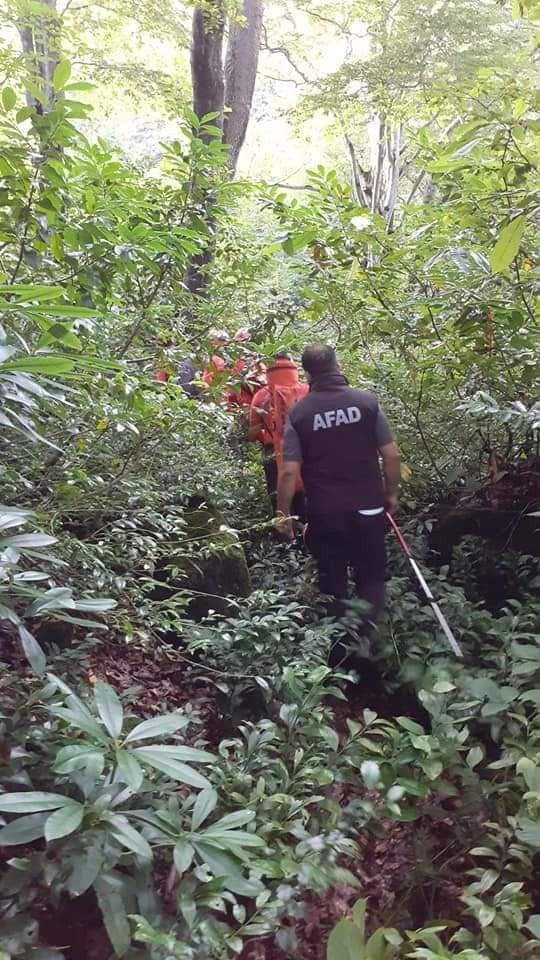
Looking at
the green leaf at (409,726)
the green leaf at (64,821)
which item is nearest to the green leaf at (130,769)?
the green leaf at (64,821)

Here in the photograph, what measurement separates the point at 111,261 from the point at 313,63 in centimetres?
1429

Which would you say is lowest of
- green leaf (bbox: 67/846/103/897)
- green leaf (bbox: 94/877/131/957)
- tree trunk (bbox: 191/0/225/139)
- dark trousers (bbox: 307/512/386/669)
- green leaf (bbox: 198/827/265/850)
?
dark trousers (bbox: 307/512/386/669)

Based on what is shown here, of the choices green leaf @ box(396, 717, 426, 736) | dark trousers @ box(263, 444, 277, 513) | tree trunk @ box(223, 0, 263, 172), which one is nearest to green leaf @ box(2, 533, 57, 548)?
green leaf @ box(396, 717, 426, 736)

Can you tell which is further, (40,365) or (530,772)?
(530,772)

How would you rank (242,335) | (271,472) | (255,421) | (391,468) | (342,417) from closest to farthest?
1. (342,417)
2. (391,468)
3. (242,335)
4. (255,421)
5. (271,472)

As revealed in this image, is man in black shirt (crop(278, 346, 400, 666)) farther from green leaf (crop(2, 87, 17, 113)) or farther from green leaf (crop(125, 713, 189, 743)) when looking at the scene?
green leaf (crop(125, 713, 189, 743))

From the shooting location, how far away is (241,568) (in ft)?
14.3

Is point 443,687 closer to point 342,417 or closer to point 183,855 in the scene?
point 183,855

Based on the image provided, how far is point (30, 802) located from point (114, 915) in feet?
1.13

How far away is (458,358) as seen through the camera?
165 inches

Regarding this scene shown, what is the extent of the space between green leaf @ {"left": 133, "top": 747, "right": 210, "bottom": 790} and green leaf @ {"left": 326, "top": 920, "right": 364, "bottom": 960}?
0.41m

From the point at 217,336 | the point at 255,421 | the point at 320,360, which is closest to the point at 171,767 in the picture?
the point at 320,360

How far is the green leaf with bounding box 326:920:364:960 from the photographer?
4.35 feet

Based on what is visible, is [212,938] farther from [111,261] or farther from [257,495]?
[257,495]
